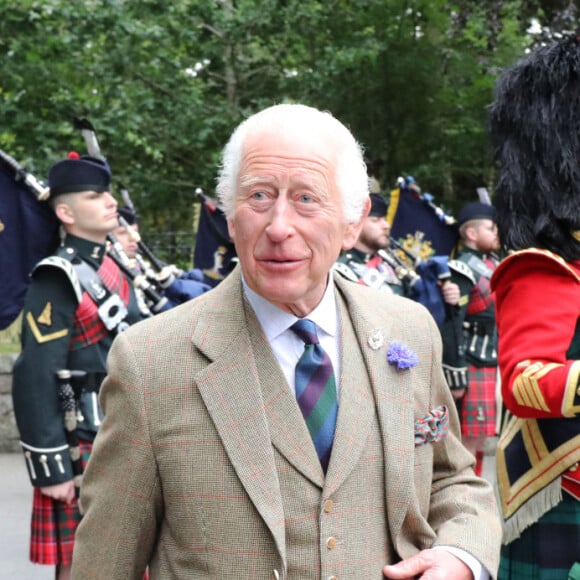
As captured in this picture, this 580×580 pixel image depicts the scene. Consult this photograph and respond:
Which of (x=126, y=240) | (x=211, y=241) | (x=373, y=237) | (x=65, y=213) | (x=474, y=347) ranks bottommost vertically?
(x=474, y=347)

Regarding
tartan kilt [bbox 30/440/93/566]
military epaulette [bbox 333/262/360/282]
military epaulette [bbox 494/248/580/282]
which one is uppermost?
military epaulette [bbox 494/248/580/282]

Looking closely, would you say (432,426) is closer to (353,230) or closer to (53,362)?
(353,230)

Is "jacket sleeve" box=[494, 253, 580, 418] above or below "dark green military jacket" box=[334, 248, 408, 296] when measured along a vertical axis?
above

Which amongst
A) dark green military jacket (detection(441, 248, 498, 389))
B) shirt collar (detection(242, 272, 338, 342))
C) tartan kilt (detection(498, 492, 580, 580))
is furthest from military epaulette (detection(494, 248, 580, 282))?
dark green military jacket (detection(441, 248, 498, 389))

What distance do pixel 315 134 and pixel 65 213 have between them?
10.4 feet

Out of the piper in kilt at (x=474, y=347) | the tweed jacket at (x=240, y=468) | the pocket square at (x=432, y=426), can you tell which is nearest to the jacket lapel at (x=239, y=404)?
the tweed jacket at (x=240, y=468)

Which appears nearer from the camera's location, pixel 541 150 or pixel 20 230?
pixel 541 150

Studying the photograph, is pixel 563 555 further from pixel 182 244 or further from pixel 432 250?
pixel 182 244

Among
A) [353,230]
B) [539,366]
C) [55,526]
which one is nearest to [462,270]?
[55,526]

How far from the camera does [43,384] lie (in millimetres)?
4582

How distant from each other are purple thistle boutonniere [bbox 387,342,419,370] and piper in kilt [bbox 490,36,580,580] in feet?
2.35

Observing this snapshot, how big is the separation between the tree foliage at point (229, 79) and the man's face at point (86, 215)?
562 cm

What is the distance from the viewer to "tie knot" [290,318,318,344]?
2.23 metres

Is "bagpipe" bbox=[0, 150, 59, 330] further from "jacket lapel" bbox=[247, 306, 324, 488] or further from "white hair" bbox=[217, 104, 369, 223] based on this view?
"jacket lapel" bbox=[247, 306, 324, 488]
